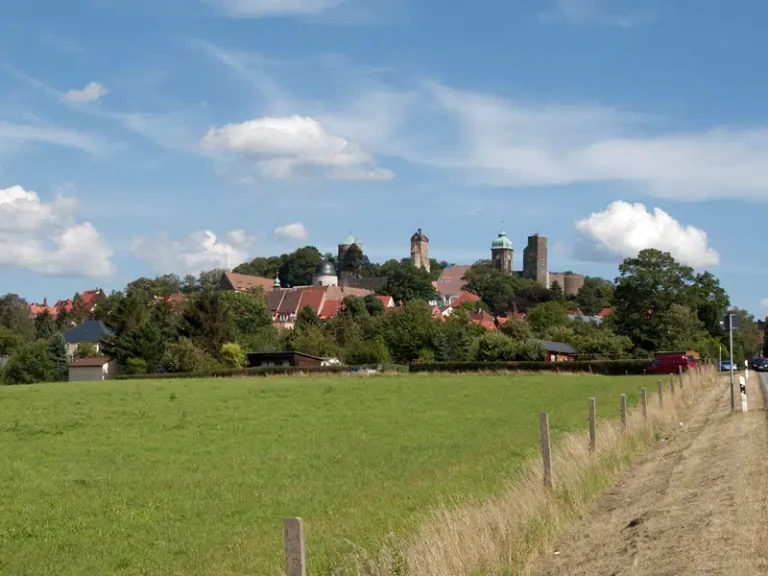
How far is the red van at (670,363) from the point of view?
65.8 m

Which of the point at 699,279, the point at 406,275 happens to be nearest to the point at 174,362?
the point at 699,279

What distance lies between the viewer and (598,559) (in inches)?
427

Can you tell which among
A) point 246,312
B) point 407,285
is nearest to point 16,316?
point 246,312

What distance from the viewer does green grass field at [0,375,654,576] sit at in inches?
477

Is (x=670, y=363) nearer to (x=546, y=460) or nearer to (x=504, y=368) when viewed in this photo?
(x=504, y=368)

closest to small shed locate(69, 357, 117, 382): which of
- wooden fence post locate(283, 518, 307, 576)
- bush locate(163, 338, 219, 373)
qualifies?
bush locate(163, 338, 219, 373)

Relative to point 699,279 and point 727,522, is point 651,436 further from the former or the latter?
point 699,279

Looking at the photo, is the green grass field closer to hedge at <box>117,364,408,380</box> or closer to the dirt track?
the dirt track

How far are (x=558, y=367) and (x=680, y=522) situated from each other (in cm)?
6324

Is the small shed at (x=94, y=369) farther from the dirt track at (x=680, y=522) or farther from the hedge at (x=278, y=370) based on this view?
the dirt track at (x=680, y=522)

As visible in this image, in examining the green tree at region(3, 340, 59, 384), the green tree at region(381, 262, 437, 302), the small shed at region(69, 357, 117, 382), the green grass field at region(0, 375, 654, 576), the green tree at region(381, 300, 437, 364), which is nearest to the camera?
the green grass field at region(0, 375, 654, 576)

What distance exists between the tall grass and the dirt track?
281 millimetres

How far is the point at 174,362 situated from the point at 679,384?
207ft

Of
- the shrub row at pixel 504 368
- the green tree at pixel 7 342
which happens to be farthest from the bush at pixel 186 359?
the green tree at pixel 7 342
